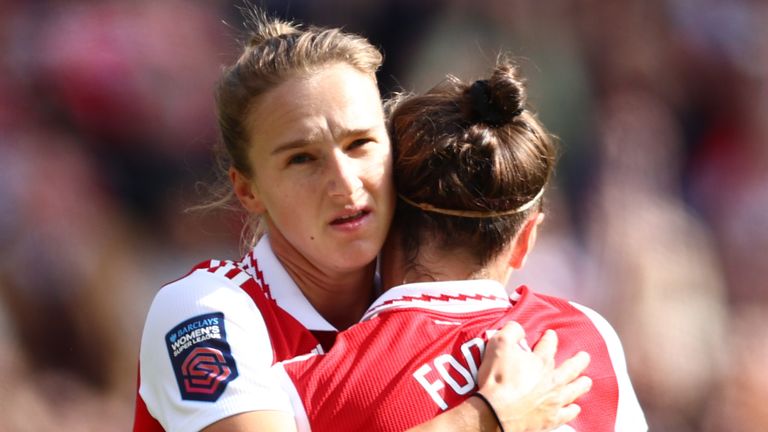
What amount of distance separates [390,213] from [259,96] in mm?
402

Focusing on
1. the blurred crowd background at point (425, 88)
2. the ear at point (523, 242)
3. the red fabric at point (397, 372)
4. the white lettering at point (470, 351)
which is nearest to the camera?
the red fabric at point (397, 372)

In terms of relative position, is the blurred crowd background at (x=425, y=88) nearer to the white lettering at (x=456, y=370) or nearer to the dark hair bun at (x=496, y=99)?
the dark hair bun at (x=496, y=99)

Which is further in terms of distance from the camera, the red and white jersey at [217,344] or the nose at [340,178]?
the nose at [340,178]

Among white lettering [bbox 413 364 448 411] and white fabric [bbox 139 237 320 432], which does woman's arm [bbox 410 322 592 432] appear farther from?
white fabric [bbox 139 237 320 432]

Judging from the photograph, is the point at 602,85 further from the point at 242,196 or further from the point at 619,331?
the point at 242,196

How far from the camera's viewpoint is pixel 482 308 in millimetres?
2215

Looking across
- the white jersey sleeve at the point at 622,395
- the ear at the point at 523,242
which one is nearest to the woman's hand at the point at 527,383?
the white jersey sleeve at the point at 622,395

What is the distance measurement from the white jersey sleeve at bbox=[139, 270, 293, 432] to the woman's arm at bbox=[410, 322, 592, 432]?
35 centimetres

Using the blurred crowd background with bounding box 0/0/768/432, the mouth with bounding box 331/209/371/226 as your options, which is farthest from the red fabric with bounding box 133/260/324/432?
the blurred crowd background with bounding box 0/0/768/432

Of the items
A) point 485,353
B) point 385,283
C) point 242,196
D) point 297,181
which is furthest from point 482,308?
point 242,196

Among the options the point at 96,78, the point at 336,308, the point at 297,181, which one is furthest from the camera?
the point at 96,78

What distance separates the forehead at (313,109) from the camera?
2320 millimetres

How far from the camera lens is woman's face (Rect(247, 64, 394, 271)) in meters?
2.32

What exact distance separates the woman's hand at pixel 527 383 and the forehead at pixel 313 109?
1.91ft
